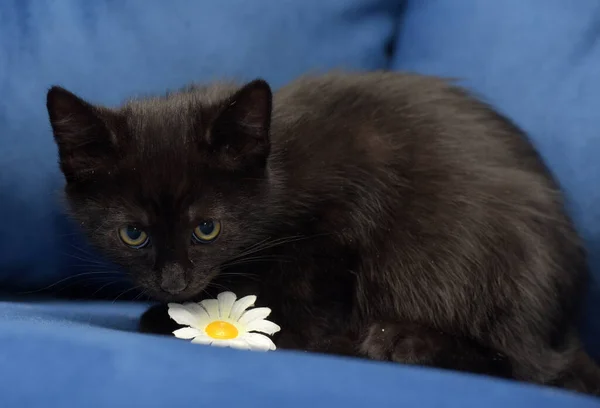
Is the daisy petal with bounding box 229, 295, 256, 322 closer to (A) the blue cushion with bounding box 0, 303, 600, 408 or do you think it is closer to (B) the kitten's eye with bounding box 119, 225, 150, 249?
(B) the kitten's eye with bounding box 119, 225, 150, 249

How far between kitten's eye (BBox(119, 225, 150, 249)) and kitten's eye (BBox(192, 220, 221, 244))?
90 mm

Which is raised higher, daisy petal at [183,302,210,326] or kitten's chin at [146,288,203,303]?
kitten's chin at [146,288,203,303]

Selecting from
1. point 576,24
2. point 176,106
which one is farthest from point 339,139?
point 576,24

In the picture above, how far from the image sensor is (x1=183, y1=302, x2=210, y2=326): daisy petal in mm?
1195

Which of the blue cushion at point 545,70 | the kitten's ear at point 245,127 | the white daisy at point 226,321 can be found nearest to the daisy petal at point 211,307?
the white daisy at point 226,321

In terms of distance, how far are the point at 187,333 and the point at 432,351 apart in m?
0.43

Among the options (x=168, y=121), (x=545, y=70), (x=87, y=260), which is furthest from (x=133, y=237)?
(x=545, y=70)

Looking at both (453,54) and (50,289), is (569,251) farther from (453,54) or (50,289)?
(50,289)

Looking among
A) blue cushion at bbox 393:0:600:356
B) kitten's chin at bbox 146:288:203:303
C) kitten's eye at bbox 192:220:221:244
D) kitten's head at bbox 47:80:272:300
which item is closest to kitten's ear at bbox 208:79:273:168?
kitten's head at bbox 47:80:272:300

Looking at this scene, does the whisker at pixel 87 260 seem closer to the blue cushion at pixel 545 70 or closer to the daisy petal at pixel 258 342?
the daisy petal at pixel 258 342

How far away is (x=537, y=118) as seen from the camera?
138 centimetres

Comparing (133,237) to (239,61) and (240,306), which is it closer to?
(240,306)

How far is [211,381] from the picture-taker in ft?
2.59

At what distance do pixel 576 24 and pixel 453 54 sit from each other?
0.88 feet
